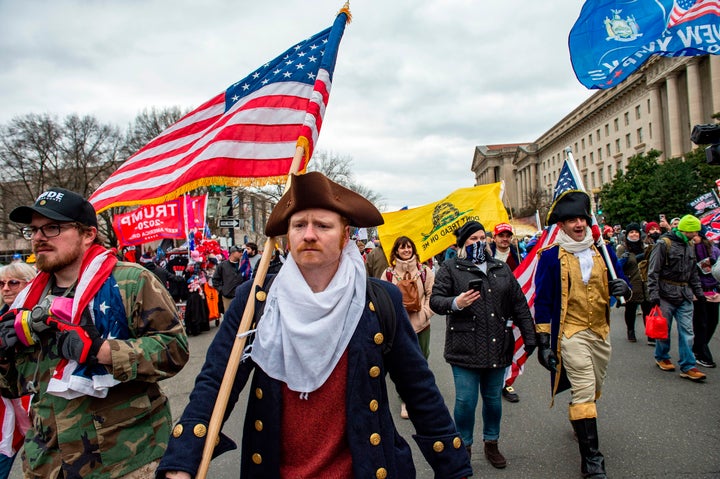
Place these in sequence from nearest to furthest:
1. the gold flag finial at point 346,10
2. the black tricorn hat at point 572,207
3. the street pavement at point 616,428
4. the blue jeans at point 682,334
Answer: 1. the gold flag finial at point 346,10
2. the street pavement at point 616,428
3. the black tricorn hat at point 572,207
4. the blue jeans at point 682,334

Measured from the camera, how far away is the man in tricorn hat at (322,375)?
1.78 meters

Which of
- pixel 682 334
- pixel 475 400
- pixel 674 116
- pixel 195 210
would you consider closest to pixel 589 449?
pixel 475 400

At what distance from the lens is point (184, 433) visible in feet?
5.49

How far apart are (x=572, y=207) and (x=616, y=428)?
87.1 inches

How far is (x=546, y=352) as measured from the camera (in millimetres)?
4062

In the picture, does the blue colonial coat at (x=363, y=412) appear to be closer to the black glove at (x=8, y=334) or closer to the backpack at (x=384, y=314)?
the backpack at (x=384, y=314)

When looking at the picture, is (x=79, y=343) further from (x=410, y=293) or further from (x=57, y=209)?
(x=410, y=293)

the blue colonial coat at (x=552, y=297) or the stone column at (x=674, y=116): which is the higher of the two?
the stone column at (x=674, y=116)

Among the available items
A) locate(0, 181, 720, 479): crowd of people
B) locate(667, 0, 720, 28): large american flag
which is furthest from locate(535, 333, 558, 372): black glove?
locate(667, 0, 720, 28): large american flag

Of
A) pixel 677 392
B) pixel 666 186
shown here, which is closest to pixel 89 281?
pixel 677 392

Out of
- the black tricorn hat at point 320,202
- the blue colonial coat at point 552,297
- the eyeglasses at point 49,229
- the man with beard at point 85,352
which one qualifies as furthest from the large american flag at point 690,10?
the eyeglasses at point 49,229

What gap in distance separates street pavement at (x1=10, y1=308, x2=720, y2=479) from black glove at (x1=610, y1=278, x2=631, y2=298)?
1.34m

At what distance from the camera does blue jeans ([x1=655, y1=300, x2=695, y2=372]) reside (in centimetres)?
600

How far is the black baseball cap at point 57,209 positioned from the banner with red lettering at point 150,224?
609 cm
